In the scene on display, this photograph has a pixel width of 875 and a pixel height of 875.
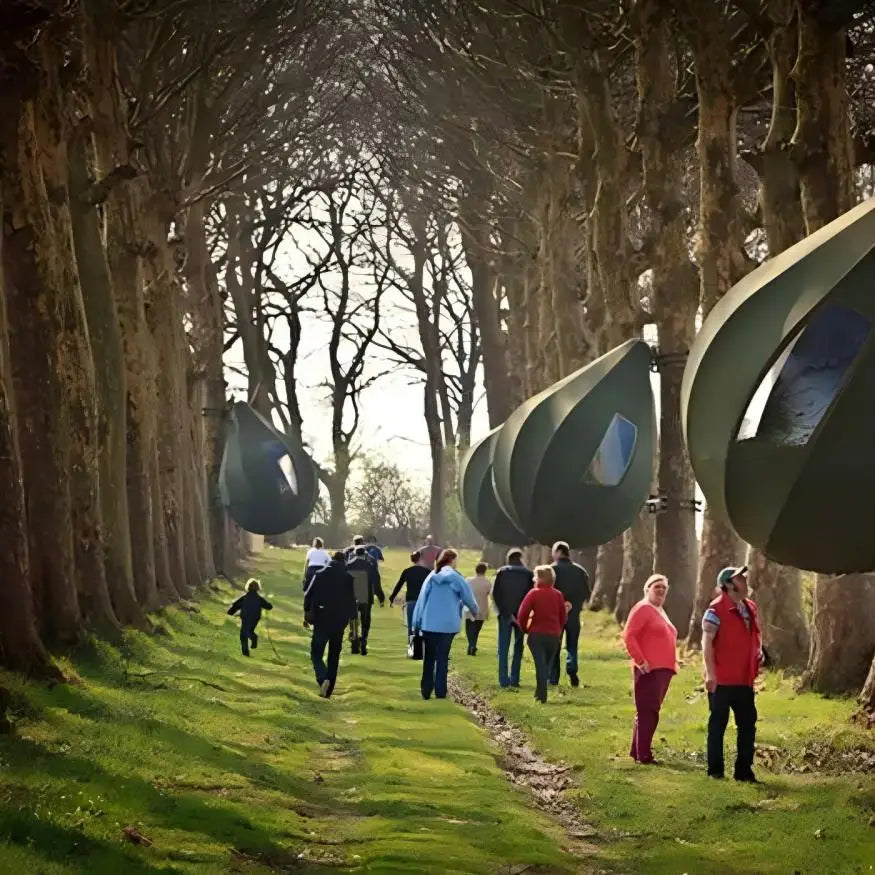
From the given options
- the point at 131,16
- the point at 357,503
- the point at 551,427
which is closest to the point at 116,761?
the point at 551,427

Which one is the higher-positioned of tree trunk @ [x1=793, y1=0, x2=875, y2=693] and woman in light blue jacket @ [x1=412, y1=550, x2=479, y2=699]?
tree trunk @ [x1=793, y1=0, x2=875, y2=693]

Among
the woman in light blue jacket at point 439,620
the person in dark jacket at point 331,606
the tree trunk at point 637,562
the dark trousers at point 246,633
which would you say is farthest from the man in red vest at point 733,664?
the tree trunk at point 637,562

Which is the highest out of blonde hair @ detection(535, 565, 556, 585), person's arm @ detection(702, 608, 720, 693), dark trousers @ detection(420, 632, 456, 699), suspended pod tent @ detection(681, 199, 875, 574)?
suspended pod tent @ detection(681, 199, 875, 574)

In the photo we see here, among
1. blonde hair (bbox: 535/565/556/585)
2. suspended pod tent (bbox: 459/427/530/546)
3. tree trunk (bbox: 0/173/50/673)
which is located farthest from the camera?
suspended pod tent (bbox: 459/427/530/546)

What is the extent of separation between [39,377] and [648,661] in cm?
725

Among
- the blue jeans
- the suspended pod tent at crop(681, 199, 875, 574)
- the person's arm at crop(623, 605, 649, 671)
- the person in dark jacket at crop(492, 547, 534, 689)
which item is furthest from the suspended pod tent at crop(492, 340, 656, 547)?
the suspended pod tent at crop(681, 199, 875, 574)

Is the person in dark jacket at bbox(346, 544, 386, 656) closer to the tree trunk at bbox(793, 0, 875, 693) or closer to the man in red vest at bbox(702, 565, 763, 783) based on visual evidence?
the tree trunk at bbox(793, 0, 875, 693)

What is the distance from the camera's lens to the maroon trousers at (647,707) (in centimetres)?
1411

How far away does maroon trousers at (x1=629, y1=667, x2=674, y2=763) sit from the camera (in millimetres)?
14109

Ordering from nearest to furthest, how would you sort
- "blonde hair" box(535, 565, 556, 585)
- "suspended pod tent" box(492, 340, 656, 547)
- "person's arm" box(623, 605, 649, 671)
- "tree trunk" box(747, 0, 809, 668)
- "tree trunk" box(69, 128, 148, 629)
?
"person's arm" box(623, 605, 649, 671), "tree trunk" box(747, 0, 809, 668), "blonde hair" box(535, 565, 556, 585), "tree trunk" box(69, 128, 148, 629), "suspended pod tent" box(492, 340, 656, 547)

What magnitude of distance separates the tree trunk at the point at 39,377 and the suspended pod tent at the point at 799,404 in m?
7.94

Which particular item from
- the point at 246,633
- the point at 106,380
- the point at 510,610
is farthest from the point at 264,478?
the point at 510,610

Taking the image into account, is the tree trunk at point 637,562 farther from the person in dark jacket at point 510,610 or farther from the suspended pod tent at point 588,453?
the person in dark jacket at point 510,610

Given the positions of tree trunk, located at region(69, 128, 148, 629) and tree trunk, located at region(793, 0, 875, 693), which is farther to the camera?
tree trunk, located at region(69, 128, 148, 629)
